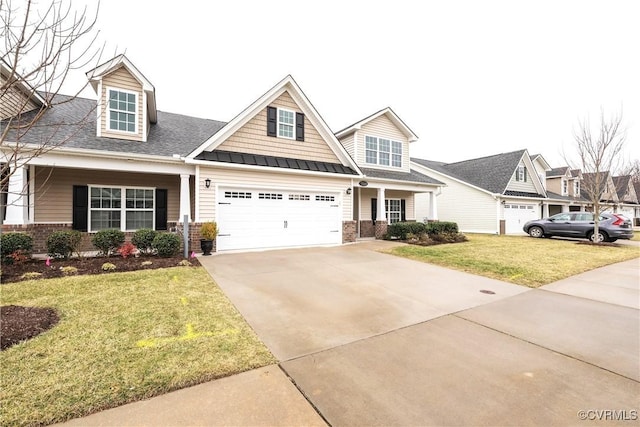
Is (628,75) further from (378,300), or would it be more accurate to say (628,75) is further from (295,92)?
(378,300)

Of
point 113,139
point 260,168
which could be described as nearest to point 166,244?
point 260,168

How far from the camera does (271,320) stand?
4.11 meters

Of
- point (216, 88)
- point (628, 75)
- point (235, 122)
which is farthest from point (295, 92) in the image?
point (628, 75)

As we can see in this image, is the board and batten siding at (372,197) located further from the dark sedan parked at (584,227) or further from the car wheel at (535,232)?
the dark sedan parked at (584,227)

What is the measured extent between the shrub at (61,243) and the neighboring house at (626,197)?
155 ft

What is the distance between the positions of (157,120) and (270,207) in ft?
24.1

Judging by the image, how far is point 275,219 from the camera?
10914 mm

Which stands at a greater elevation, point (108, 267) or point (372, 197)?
point (372, 197)

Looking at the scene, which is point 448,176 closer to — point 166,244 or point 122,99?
point 166,244

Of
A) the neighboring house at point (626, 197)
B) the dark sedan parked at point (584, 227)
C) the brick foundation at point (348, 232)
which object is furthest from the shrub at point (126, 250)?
the neighboring house at point (626, 197)

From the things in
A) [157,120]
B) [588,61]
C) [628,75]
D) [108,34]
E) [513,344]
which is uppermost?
[588,61]

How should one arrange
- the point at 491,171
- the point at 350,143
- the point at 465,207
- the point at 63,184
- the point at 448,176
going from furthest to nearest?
the point at 491,171, the point at 448,176, the point at 465,207, the point at 350,143, the point at 63,184

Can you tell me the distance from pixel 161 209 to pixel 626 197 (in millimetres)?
51062

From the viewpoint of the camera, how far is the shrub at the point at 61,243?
764cm
